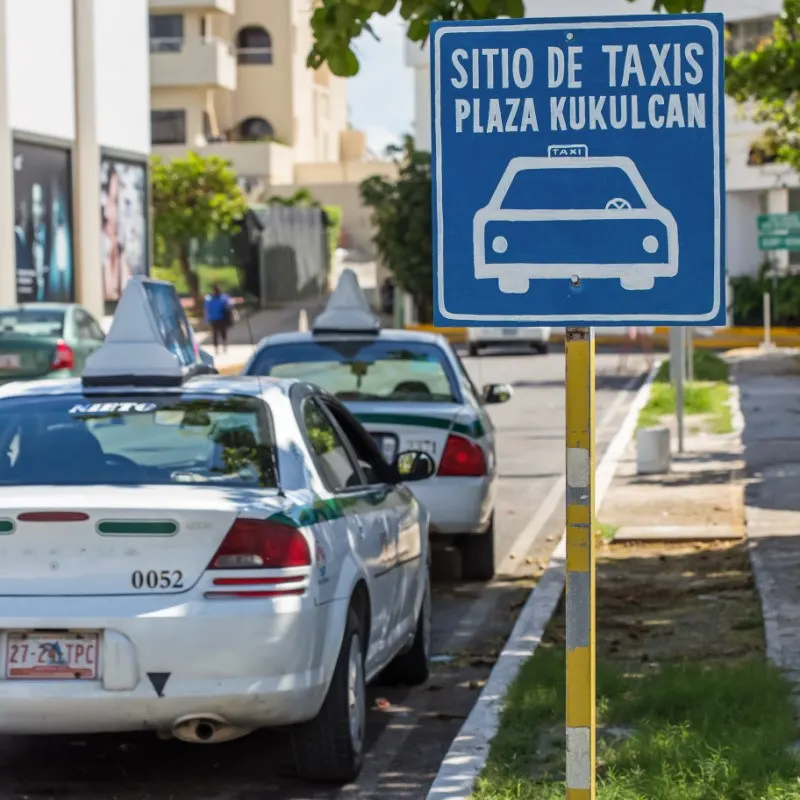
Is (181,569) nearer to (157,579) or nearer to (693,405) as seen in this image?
(157,579)

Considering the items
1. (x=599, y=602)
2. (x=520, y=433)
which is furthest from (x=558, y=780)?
(x=520, y=433)

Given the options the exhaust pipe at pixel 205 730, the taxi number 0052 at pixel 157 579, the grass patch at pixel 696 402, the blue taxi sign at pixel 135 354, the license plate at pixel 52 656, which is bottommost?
the grass patch at pixel 696 402

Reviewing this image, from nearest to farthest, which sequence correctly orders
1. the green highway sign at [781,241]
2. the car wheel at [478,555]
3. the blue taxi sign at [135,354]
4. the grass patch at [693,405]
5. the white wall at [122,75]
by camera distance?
the blue taxi sign at [135,354]
the car wheel at [478,555]
the grass patch at [693,405]
the green highway sign at [781,241]
the white wall at [122,75]

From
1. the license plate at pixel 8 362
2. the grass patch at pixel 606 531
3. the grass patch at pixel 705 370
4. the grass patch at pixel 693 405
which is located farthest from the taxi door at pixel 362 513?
the grass patch at pixel 705 370

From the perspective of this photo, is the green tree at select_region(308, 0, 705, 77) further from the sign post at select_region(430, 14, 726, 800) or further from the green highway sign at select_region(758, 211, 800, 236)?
the green highway sign at select_region(758, 211, 800, 236)

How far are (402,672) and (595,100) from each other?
4.76 m

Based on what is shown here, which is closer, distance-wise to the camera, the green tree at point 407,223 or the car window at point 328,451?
the car window at point 328,451

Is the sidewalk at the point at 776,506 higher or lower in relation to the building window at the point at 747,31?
lower

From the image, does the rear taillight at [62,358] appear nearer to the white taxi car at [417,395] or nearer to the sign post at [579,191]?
the white taxi car at [417,395]

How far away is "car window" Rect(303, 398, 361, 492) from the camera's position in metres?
7.33

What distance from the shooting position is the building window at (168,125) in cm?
6975

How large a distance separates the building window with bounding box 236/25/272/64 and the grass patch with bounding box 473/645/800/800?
67.7 m

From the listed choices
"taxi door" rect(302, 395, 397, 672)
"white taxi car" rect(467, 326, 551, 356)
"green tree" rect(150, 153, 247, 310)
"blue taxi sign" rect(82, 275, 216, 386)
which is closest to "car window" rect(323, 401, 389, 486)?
"taxi door" rect(302, 395, 397, 672)

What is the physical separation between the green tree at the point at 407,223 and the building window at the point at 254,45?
18826 mm
